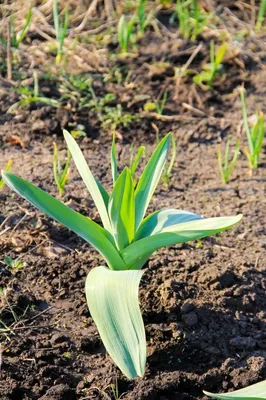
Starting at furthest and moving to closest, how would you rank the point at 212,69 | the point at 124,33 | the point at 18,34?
the point at 18,34
the point at 124,33
the point at 212,69

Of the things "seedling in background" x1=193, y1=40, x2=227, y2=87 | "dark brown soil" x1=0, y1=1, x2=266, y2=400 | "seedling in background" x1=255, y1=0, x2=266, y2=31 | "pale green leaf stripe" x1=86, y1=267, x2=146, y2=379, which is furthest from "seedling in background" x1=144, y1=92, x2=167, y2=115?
"pale green leaf stripe" x1=86, y1=267, x2=146, y2=379

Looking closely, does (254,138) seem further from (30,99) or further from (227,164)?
(30,99)

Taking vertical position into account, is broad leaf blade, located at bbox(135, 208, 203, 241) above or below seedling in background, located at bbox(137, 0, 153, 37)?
below

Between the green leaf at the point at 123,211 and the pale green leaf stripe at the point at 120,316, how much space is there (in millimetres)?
145

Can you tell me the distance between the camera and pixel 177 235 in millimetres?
2424

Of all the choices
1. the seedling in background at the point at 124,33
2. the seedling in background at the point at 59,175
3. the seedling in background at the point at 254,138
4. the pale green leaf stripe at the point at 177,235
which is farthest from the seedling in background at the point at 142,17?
the pale green leaf stripe at the point at 177,235

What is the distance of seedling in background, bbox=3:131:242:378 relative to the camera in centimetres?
228

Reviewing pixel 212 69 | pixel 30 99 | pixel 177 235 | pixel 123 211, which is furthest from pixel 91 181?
pixel 212 69

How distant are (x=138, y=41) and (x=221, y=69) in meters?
0.58

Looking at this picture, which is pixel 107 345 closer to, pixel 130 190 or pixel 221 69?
pixel 130 190

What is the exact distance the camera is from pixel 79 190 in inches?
137

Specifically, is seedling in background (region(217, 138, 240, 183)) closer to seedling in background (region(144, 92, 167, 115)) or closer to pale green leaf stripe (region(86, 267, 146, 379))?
seedling in background (region(144, 92, 167, 115))

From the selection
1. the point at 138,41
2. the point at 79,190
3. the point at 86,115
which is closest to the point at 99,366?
the point at 79,190

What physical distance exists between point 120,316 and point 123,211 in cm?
40
